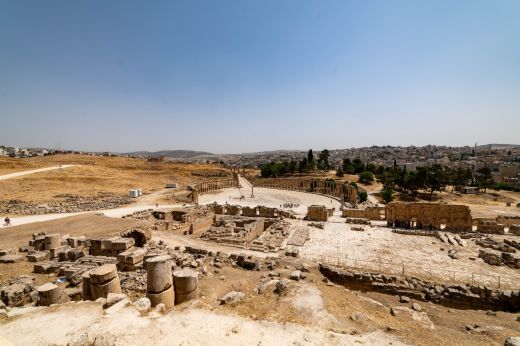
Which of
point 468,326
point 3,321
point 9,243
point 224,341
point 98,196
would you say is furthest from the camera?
point 98,196

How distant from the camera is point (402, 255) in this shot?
62.6 feet

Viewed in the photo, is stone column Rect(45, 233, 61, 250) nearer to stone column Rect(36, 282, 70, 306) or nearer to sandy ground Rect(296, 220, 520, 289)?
stone column Rect(36, 282, 70, 306)

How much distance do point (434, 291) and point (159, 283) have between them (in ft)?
43.3

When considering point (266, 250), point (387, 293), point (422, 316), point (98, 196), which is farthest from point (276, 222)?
point (98, 196)

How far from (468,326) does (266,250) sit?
1188 cm

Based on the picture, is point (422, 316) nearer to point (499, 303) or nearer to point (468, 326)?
point (468, 326)

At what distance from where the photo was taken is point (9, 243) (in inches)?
728

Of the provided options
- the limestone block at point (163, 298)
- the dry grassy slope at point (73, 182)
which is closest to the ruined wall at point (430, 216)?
the limestone block at point (163, 298)

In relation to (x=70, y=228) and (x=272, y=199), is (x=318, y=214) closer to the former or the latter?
(x=272, y=199)

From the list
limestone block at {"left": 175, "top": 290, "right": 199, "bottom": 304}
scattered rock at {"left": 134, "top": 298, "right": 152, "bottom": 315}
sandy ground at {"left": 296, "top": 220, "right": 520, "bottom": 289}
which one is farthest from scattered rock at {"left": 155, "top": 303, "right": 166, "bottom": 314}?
sandy ground at {"left": 296, "top": 220, "right": 520, "bottom": 289}

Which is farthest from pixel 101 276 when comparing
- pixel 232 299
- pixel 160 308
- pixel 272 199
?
pixel 272 199

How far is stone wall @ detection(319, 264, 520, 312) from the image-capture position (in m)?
13.0

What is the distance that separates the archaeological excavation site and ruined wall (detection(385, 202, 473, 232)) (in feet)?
0.34

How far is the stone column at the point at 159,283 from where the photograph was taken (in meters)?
9.20
